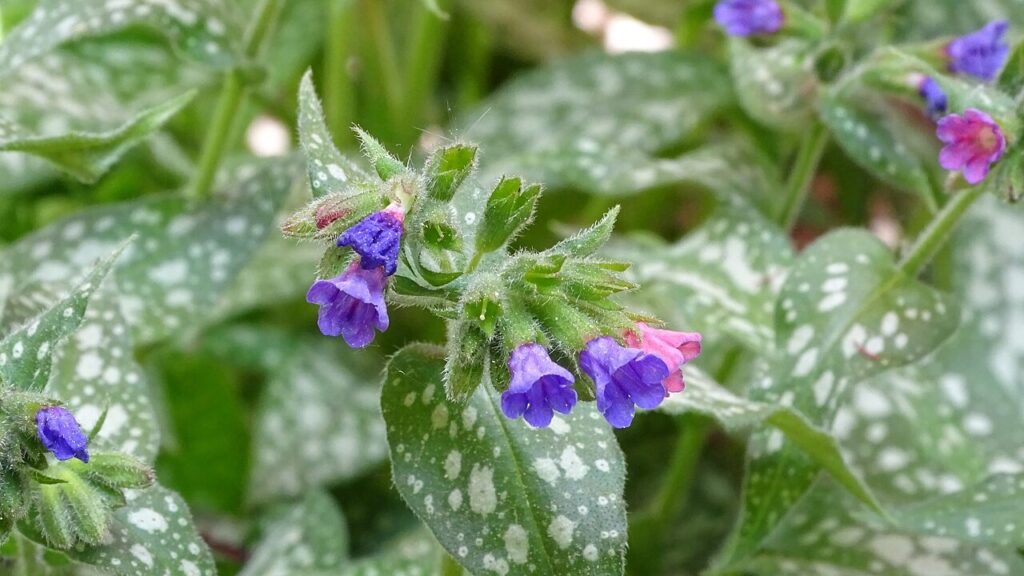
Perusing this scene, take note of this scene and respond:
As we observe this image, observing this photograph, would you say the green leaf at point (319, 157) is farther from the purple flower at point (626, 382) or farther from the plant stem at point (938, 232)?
the plant stem at point (938, 232)

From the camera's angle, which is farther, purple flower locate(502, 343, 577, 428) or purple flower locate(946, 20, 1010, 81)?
purple flower locate(946, 20, 1010, 81)

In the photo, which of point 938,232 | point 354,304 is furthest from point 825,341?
point 354,304

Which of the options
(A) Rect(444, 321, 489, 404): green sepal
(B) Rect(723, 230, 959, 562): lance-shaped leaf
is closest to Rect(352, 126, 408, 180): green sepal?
(A) Rect(444, 321, 489, 404): green sepal

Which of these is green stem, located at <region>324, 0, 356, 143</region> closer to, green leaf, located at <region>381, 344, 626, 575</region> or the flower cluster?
green leaf, located at <region>381, 344, 626, 575</region>

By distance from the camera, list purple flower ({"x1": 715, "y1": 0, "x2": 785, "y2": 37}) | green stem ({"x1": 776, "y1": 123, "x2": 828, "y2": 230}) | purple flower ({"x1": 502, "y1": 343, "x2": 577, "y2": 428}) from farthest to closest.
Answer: green stem ({"x1": 776, "y1": 123, "x2": 828, "y2": 230}) < purple flower ({"x1": 715, "y1": 0, "x2": 785, "y2": 37}) < purple flower ({"x1": 502, "y1": 343, "x2": 577, "y2": 428})

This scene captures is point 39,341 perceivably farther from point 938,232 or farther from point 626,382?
point 938,232

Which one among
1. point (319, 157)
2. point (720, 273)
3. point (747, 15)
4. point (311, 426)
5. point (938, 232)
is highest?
point (319, 157)

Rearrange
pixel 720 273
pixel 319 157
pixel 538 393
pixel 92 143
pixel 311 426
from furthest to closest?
pixel 311 426
pixel 720 273
pixel 92 143
pixel 319 157
pixel 538 393

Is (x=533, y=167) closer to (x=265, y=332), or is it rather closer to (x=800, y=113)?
(x=800, y=113)
